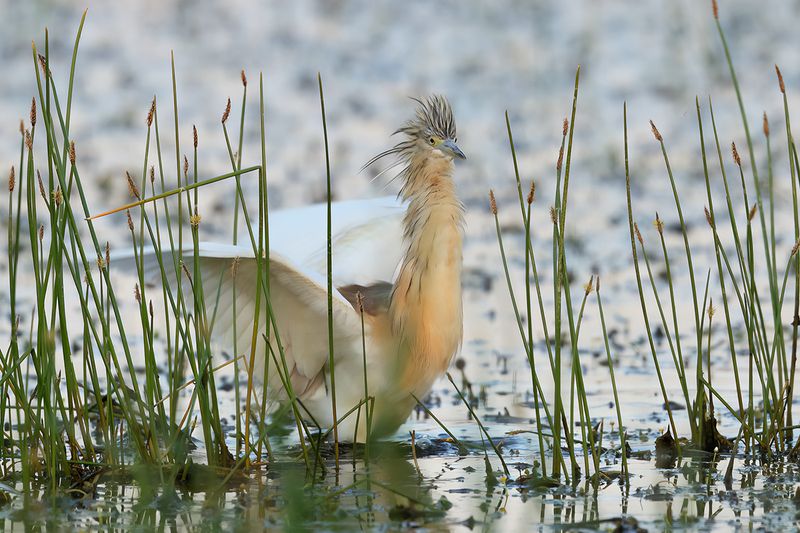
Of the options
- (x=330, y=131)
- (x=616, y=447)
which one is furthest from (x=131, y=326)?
(x=330, y=131)

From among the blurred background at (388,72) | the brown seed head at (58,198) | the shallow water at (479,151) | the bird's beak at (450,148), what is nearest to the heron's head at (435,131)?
the bird's beak at (450,148)

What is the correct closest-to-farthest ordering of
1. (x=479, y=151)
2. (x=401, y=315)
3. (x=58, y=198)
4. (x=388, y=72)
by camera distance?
(x=58, y=198)
(x=401, y=315)
(x=479, y=151)
(x=388, y=72)

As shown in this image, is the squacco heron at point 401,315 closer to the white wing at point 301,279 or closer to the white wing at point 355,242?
the white wing at point 301,279

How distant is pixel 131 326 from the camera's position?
6270 mm

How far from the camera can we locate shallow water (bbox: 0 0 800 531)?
362 cm

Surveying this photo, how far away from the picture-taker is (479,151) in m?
9.45

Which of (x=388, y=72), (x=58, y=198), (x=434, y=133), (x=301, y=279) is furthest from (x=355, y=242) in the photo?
(x=388, y=72)

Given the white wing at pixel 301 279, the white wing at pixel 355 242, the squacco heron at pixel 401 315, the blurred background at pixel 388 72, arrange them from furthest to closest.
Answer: the blurred background at pixel 388 72 < the white wing at pixel 355 242 < the squacco heron at pixel 401 315 < the white wing at pixel 301 279

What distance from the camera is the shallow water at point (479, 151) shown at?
3.62 metres

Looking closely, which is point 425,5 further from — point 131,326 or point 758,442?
point 758,442

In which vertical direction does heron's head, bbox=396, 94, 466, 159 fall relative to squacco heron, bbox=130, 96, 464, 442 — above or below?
above

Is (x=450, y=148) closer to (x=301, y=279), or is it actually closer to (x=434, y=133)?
(x=434, y=133)

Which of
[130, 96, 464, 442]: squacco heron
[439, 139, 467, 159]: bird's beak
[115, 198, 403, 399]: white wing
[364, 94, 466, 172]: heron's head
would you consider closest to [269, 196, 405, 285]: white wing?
[115, 198, 403, 399]: white wing

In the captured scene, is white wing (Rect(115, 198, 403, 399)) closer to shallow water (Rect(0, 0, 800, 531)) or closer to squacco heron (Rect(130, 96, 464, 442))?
squacco heron (Rect(130, 96, 464, 442))
